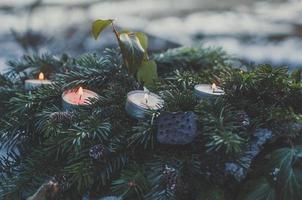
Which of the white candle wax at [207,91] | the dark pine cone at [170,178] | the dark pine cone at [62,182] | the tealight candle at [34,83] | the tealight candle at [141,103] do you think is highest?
the white candle wax at [207,91]

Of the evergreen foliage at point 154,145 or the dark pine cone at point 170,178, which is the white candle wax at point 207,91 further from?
the dark pine cone at point 170,178

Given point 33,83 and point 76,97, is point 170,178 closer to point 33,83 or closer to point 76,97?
point 76,97

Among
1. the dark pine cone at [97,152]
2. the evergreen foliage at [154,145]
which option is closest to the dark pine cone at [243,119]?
the evergreen foliage at [154,145]

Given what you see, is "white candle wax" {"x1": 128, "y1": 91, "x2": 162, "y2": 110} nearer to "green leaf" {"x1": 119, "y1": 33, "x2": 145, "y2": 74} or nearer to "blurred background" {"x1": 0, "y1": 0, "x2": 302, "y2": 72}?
"green leaf" {"x1": 119, "y1": 33, "x2": 145, "y2": 74}

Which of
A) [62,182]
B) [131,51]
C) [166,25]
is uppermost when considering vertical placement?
[131,51]

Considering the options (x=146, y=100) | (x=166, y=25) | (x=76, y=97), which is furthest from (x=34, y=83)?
(x=166, y=25)

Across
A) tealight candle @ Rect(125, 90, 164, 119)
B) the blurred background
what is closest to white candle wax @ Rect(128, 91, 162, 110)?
tealight candle @ Rect(125, 90, 164, 119)

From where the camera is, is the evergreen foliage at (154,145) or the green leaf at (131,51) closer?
the evergreen foliage at (154,145)
